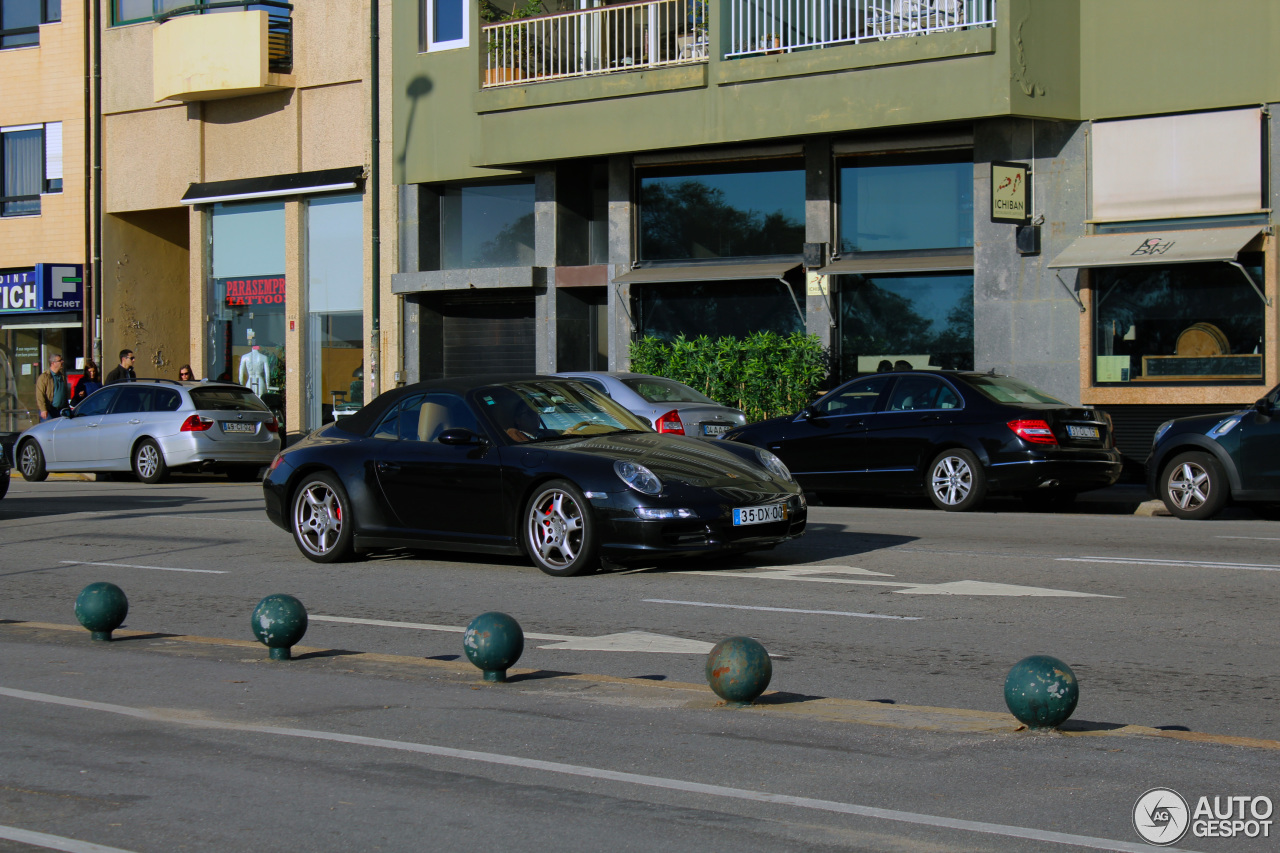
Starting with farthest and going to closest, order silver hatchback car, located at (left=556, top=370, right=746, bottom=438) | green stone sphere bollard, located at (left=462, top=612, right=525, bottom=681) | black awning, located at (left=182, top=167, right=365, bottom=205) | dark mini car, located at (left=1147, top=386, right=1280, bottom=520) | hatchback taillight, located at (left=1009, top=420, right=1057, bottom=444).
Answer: black awning, located at (left=182, top=167, right=365, bottom=205), silver hatchback car, located at (left=556, top=370, right=746, bottom=438), hatchback taillight, located at (left=1009, top=420, right=1057, bottom=444), dark mini car, located at (left=1147, top=386, right=1280, bottom=520), green stone sphere bollard, located at (left=462, top=612, right=525, bottom=681)

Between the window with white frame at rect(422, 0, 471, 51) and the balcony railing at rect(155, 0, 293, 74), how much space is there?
3.26m

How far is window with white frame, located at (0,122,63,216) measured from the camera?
107ft

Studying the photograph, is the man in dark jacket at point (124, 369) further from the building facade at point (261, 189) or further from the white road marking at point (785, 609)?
the white road marking at point (785, 609)

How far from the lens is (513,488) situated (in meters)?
10.6

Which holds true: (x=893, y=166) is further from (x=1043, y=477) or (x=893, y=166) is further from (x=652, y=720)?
(x=652, y=720)

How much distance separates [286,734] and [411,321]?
22.5 metres

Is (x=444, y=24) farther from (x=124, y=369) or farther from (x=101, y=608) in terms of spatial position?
(x=101, y=608)

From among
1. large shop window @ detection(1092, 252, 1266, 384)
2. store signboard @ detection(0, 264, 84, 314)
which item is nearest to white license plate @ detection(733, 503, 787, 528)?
large shop window @ detection(1092, 252, 1266, 384)

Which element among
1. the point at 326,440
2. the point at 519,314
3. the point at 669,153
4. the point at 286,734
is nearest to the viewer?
the point at 286,734

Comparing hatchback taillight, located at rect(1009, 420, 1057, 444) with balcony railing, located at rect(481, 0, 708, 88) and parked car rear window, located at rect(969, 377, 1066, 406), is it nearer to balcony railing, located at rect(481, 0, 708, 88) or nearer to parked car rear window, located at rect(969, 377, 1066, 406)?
parked car rear window, located at rect(969, 377, 1066, 406)

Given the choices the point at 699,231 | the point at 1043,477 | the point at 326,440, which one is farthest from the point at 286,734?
the point at 699,231

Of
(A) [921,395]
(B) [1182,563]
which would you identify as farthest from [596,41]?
(B) [1182,563]

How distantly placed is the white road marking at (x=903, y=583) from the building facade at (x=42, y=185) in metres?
24.8

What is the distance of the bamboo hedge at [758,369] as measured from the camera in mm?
22297
